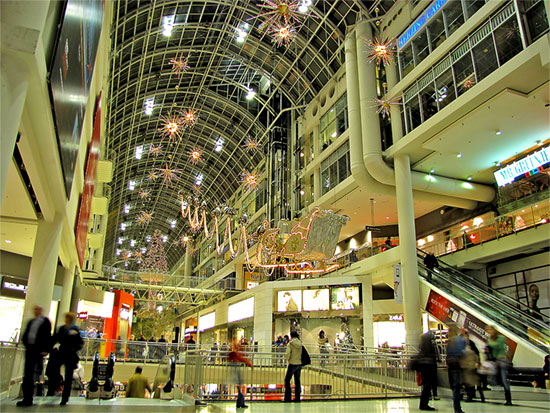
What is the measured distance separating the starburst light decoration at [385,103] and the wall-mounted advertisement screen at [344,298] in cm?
1048

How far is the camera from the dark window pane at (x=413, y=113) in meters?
20.9

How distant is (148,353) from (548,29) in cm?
1970

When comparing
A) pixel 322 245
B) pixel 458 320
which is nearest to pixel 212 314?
pixel 322 245

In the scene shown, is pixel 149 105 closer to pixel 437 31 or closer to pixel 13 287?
pixel 13 287

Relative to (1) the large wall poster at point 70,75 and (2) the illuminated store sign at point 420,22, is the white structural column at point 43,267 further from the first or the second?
(2) the illuminated store sign at point 420,22

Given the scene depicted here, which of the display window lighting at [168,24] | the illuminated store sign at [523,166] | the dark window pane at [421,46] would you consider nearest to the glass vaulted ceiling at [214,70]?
the display window lighting at [168,24]

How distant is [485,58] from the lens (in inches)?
659

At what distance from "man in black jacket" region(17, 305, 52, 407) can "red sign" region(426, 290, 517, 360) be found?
1226 cm

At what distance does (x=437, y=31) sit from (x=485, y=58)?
12.7ft

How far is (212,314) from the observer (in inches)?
1775

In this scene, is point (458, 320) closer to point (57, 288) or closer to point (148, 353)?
point (148, 353)

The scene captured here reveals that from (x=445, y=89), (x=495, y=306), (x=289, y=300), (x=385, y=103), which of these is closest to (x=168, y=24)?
(x=385, y=103)

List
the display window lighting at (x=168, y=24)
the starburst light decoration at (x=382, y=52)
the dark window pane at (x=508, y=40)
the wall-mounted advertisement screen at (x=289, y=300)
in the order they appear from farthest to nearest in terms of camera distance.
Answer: the wall-mounted advertisement screen at (x=289, y=300) < the display window lighting at (x=168, y=24) < the starburst light decoration at (x=382, y=52) < the dark window pane at (x=508, y=40)

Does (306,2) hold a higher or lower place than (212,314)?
higher
